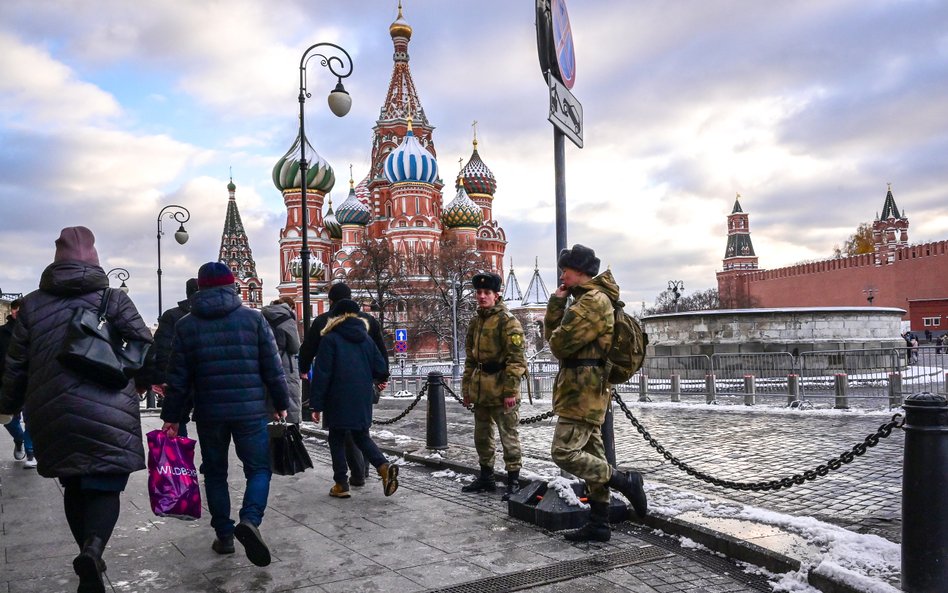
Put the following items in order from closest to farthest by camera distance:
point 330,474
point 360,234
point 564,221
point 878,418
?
point 564,221 → point 330,474 → point 878,418 → point 360,234

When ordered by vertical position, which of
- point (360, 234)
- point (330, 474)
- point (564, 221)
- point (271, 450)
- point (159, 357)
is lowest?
point (330, 474)

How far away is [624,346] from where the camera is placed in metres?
5.07

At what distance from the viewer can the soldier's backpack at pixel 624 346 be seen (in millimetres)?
5066

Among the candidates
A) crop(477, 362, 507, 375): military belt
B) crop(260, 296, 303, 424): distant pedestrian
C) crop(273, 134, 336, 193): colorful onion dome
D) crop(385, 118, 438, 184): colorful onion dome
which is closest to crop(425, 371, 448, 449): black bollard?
crop(260, 296, 303, 424): distant pedestrian

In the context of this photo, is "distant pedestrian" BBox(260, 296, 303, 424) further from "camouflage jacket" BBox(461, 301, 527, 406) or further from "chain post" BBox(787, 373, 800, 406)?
"chain post" BBox(787, 373, 800, 406)

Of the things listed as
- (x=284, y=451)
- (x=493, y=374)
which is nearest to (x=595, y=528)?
(x=493, y=374)

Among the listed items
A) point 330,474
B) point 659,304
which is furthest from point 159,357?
point 659,304

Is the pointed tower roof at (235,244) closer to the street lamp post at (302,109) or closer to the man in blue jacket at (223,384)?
the street lamp post at (302,109)

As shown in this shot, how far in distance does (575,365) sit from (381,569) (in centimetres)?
180

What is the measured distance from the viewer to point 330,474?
26.1 feet

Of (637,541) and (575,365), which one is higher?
(575,365)

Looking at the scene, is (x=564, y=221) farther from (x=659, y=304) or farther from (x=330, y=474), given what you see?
(x=659, y=304)

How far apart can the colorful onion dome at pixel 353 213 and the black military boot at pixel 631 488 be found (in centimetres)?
5509

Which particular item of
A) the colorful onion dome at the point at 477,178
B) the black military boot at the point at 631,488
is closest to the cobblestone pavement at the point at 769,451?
the black military boot at the point at 631,488
